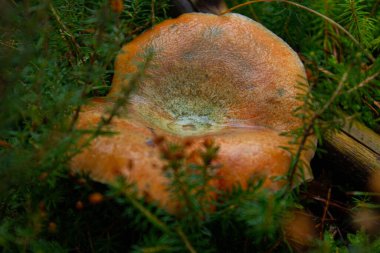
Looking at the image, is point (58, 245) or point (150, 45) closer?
point (58, 245)

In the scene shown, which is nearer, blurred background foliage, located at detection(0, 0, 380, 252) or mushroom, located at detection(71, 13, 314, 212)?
blurred background foliage, located at detection(0, 0, 380, 252)

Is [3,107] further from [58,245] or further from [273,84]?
[273,84]

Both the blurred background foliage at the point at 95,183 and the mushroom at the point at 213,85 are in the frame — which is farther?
the mushroom at the point at 213,85

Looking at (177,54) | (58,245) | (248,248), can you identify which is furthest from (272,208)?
(177,54)

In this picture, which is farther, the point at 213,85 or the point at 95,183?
the point at 213,85
